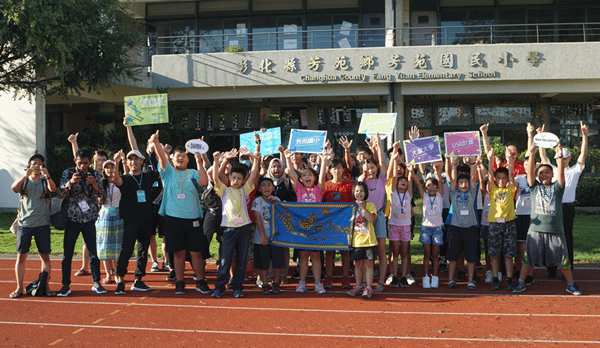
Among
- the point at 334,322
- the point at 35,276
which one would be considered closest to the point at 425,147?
the point at 334,322

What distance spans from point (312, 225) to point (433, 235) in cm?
173

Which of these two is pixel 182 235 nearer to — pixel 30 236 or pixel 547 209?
pixel 30 236

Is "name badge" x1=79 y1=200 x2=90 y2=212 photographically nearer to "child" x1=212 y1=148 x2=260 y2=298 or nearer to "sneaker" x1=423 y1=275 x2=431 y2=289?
"child" x1=212 y1=148 x2=260 y2=298

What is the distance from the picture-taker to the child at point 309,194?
6.82 metres

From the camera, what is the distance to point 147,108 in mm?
8039

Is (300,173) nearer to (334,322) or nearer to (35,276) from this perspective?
(334,322)

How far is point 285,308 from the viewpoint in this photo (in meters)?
6.02

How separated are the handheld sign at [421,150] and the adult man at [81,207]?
4319 millimetres

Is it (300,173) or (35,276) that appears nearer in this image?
(300,173)

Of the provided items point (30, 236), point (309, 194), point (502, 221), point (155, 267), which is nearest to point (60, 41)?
point (155, 267)

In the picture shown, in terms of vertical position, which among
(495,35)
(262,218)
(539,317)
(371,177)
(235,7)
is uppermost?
(235,7)

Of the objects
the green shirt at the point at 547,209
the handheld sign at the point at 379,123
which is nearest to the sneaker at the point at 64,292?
the handheld sign at the point at 379,123

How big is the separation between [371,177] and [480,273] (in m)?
2.65

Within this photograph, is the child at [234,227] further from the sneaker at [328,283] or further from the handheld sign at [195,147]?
the sneaker at [328,283]
